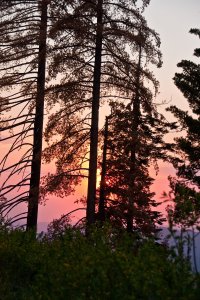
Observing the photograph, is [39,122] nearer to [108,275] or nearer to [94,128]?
[94,128]

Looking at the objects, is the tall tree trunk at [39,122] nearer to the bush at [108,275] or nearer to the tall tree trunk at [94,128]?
the tall tree trunk at [94,128]

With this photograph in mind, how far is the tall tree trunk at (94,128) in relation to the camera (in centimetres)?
2152

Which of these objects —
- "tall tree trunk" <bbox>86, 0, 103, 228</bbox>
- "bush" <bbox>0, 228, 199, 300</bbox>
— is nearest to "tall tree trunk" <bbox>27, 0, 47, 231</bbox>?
"tall tree trunk" <bbox>86, 0, 103, 228</bbox>

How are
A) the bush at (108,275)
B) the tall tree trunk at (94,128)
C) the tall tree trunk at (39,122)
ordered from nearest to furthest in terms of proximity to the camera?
the bush at (108,275)
the tall tree trunk at (94,128)
the tall tree trunk at (39,122)

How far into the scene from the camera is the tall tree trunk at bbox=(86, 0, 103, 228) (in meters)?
21.5

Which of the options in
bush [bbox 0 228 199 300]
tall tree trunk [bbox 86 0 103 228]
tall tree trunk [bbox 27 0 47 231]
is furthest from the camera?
tall tree trunk [bbox 27 0 47 231]

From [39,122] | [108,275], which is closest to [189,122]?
[39,122]

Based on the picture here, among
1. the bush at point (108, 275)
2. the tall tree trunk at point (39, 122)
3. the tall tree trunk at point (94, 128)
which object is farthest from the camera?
the tall tree trunk at point (39, 122)

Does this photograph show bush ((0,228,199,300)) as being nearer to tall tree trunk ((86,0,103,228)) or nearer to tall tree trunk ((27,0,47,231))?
tall tree trunk ((86,0,103,228))

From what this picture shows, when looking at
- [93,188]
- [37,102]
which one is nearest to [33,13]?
[37,102]

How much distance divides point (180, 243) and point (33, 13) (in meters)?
18.8

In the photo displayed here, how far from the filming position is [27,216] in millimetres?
24156

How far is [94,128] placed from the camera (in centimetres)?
2172

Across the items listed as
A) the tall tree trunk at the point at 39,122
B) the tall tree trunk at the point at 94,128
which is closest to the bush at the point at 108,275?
the tall tree trunk at the point at 94,128
